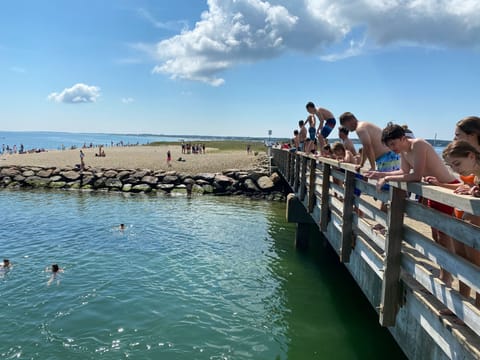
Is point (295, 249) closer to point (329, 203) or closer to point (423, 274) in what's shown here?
point (329, 203)

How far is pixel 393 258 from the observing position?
13.6 ft

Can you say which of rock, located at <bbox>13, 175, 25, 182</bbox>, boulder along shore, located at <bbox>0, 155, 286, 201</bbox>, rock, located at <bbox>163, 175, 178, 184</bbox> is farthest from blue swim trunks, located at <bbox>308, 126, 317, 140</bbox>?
rock, located at <bbox>13, 175, 25, 182</bbox>

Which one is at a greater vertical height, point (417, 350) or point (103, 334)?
point (417, 350)

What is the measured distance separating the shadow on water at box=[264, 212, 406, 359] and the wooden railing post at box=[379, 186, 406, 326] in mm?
2672

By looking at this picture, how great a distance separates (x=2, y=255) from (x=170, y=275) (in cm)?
564

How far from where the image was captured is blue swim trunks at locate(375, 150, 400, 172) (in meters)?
6.38

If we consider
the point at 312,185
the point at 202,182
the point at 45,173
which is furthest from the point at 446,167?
the point at 45,173

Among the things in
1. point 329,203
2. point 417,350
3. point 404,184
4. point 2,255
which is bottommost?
point 2,255

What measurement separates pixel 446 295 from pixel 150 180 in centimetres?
2535

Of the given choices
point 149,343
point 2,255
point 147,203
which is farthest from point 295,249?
point 147,203

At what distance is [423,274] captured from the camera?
3.67 m

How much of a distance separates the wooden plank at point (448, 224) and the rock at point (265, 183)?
20.9 meters

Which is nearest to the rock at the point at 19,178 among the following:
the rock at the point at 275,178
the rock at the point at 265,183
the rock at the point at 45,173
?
the rock at the point at 45,173

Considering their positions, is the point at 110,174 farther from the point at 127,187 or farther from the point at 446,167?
the point at 446,167
